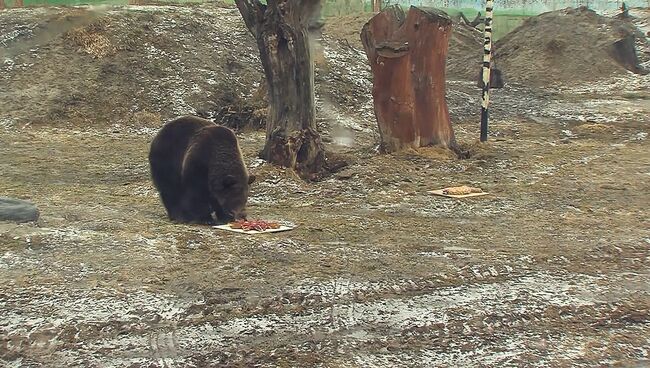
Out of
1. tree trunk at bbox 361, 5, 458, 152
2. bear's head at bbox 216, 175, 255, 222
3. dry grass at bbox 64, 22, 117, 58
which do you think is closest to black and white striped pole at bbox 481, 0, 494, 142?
tree trunk at bbox 361, 5, 458, 152

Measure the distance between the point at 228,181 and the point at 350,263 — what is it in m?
1.86

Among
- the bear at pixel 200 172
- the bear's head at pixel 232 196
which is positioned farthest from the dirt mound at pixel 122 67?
the bear's head at pixel 232 196

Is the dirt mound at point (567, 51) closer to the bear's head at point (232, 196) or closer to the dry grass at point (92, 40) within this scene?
the dry grass at point (92, 40)

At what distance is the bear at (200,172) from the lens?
7453 millimetres

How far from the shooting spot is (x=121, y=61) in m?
16.7

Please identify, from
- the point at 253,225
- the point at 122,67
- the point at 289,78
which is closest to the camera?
the point at 253,225

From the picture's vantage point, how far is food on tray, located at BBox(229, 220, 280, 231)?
23.5 feet

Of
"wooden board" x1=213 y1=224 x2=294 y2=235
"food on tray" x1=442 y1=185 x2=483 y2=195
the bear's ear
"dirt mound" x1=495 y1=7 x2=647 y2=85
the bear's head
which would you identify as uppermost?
"dirt mound" x1=495 y1=7 x2=647 y2=85

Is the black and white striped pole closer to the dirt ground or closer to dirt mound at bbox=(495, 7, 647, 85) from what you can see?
the dirt ground

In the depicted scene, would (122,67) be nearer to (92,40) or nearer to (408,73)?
(92,40)

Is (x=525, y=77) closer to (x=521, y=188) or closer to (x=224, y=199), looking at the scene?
(x=521, y=188)

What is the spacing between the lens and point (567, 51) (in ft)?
70.7

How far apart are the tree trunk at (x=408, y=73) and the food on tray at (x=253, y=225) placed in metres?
4.51

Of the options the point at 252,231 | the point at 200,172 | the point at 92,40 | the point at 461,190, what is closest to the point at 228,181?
the point at 200,172
